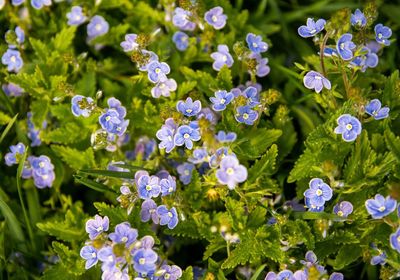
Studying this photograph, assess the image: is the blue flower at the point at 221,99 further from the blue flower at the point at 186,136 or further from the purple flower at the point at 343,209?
the purple flower at the point at 343,209

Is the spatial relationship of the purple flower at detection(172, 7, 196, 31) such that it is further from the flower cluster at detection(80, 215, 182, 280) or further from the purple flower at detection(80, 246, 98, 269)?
the purple flower at detection(80, 246, 98, 269)

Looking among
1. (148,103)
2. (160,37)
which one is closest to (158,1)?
(160,37)

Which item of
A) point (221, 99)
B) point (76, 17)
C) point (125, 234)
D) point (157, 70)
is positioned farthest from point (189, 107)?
point (76, 17)

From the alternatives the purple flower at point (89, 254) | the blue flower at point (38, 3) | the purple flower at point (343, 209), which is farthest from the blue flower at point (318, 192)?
the blue flower at point (38, 3)

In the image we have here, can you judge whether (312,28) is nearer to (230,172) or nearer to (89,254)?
(230,172)

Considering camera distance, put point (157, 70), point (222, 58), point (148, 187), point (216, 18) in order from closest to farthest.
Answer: point (148, 187) < point (157, 70) < point (222, 58) < point (216, 18)

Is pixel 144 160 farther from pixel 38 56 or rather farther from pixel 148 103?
pixel 38 56


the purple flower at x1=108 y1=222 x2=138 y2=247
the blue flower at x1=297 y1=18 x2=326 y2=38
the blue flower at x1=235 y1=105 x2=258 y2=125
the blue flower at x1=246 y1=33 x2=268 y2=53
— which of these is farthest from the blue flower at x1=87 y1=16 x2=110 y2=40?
the purple flower at x1=108 y1=222 x2=138 y2=247
